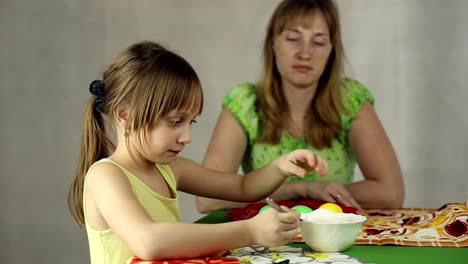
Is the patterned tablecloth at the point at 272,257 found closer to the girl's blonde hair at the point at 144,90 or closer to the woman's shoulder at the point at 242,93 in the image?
the girl's blonde hair at the point at 144,90

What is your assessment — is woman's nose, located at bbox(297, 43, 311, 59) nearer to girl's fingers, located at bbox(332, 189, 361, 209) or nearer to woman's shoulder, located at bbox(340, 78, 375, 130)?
woman's shoulder, located at bbox(340, 78, 375, 130)

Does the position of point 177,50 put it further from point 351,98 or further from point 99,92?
point 99,92

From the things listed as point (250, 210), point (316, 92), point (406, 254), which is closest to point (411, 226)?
point (406, 254)

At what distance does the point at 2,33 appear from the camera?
12.2 ft

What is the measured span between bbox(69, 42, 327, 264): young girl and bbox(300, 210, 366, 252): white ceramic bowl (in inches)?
1.7

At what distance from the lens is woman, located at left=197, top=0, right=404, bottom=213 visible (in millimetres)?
2441

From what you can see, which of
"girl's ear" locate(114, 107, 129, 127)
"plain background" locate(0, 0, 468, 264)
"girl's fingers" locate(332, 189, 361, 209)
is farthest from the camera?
"plain background" locate(0, 0, 468, 264)

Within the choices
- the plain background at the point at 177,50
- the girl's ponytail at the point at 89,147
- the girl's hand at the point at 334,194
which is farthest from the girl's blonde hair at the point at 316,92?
the plain background at the point at 177,50

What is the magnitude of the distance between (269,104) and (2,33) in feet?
5.78

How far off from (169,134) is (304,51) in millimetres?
975

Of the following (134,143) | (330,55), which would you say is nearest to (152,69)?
(134,143)

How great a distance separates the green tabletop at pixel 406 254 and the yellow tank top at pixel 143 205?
277mm

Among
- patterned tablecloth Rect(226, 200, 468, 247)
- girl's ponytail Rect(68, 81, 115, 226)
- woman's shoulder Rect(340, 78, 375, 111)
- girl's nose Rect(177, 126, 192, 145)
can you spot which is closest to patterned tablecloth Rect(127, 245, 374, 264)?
patterned tablecloth Rect(226, 200, 468, 247)

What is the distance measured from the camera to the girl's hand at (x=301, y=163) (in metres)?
1.71
